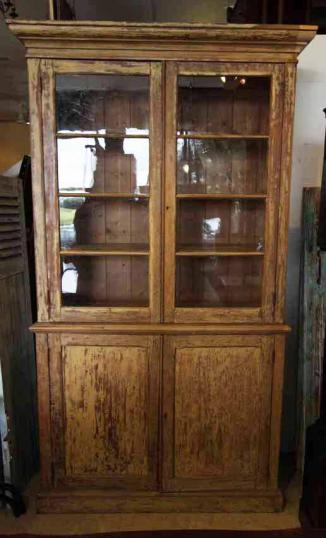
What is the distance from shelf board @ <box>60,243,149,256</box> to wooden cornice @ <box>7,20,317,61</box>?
0.79 m

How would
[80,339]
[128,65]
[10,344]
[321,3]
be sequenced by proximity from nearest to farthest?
[128,65] < [80,339] < [10,344] < [321,3]

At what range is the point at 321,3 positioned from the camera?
2.30 metres

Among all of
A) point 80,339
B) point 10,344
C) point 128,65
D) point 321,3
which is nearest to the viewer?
point 128,65

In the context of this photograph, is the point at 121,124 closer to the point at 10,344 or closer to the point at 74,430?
the point at 10,344

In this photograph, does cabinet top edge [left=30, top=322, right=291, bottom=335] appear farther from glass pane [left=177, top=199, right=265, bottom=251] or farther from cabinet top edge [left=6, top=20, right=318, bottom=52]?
cabinet top edge [left=6, top=20, right=318, bottom=52]

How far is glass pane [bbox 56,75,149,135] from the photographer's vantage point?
176cm

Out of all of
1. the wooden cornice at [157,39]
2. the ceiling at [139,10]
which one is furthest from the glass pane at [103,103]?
the ceiling at [139,10]

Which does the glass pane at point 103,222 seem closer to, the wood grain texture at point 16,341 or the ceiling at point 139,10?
the wood grain texture at point 16,341

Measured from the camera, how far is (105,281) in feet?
6.63

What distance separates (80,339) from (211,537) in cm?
101

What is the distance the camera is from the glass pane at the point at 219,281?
1.88m

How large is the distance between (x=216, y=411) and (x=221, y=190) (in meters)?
1.02

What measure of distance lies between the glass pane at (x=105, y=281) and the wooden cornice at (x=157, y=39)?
86 cm

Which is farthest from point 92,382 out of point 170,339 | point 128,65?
point 128,65
